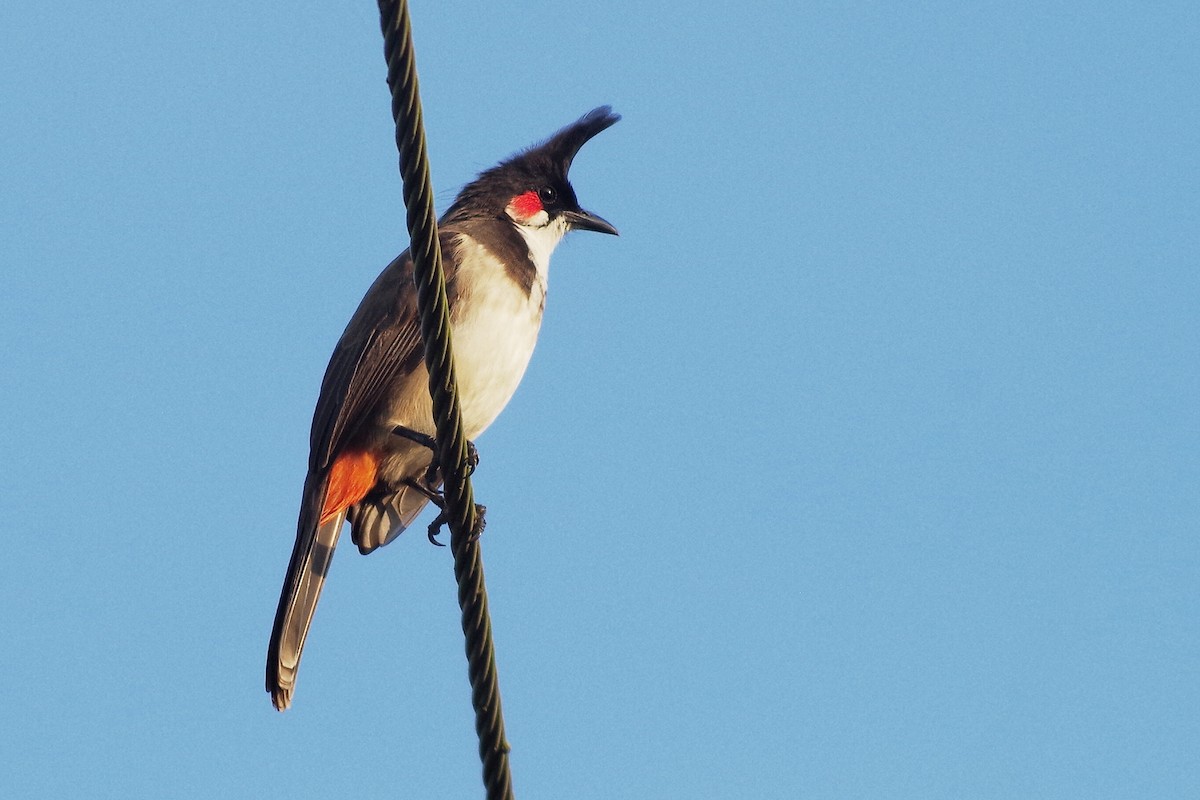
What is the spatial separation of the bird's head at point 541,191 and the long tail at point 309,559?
1326mm

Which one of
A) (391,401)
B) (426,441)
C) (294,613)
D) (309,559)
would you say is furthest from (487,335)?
(294,613)

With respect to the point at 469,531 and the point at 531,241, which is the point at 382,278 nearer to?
the point at 531,241

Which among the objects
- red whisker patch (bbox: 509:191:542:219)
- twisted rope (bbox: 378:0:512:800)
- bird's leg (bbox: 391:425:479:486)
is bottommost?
twisted rope (bbox: 378:0:512:800)

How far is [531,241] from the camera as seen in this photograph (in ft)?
18.1

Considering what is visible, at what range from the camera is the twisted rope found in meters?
2.48

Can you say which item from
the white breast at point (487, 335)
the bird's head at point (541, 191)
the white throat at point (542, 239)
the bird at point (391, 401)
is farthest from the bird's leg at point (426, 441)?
the bird's head at point (541, 191)

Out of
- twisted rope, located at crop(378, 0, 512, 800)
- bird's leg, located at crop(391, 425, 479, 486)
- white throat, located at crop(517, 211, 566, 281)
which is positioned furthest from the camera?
white throat, located at crop(517, 211, 566, 281)

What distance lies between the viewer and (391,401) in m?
4.73

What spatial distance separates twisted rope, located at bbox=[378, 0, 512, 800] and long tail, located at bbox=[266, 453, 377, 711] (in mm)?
1619

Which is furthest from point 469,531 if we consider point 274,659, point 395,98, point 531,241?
point 531,241

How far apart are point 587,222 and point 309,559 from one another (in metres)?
2.00

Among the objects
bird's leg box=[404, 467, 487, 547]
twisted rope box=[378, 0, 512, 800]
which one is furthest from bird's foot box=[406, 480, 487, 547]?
twisted rope box=[378, 0, 512, 800]

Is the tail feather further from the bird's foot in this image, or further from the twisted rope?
the twisted rope

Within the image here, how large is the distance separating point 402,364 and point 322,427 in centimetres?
38
